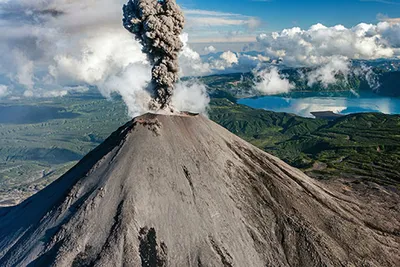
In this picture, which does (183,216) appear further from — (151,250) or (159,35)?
(159,35)

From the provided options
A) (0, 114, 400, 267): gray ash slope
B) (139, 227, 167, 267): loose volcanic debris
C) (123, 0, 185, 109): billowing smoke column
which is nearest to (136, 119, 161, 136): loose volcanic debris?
(0, 114, 400, 267): gray ash slope

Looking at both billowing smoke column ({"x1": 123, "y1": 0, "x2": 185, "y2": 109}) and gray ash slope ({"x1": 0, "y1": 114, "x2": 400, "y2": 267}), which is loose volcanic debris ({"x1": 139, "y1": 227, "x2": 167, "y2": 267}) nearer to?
gray ash slope ({"x1": 0, "y1": 114, "x2": 400, "y2": 267})

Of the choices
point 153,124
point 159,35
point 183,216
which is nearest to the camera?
point 183,216

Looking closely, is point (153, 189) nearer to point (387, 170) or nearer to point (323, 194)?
point (323, 194)

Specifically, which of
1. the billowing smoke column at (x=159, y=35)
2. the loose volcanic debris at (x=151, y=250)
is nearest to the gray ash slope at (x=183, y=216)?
the loose volcanic debris at (x=151, y=250)

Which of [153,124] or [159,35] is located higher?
[159,35]

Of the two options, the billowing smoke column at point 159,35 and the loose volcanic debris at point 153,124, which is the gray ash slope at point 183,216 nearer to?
the loose volcanic debris at point 153,124

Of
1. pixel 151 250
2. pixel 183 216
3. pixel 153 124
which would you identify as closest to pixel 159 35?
pixel 153 124
